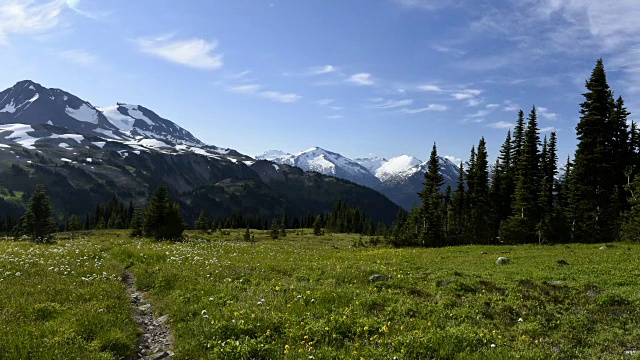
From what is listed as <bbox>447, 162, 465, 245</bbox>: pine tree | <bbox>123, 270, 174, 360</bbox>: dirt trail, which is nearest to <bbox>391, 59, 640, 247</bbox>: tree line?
<bbox>447, 162, 465, 245</bbox>: pine tree

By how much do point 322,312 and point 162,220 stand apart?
147 feet

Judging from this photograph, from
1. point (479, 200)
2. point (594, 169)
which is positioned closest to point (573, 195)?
point (594, 169)

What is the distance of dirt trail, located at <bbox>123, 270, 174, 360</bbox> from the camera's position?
9.86 meters

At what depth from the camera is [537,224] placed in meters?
46.1

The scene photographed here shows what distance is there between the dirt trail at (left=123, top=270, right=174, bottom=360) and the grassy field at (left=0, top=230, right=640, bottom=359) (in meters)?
0.32

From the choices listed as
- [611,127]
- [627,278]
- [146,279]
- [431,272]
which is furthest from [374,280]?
[611,127]

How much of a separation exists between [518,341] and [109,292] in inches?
543

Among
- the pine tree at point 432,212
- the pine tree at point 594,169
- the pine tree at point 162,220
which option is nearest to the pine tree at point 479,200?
the pine tree at point 432,212

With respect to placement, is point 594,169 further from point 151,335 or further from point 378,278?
point 151,335

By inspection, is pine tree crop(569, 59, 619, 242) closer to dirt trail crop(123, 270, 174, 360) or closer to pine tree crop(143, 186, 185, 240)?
dirt trail crop(123, 270, 174, 360)

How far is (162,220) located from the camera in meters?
50.9

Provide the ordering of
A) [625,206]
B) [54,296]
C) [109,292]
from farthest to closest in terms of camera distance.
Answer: [625,206]
[109,292]
[54,296]

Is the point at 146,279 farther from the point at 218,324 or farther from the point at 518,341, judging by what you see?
the point at 518,341

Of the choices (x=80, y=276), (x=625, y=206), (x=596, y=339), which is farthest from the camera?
(x=625, y=206)
